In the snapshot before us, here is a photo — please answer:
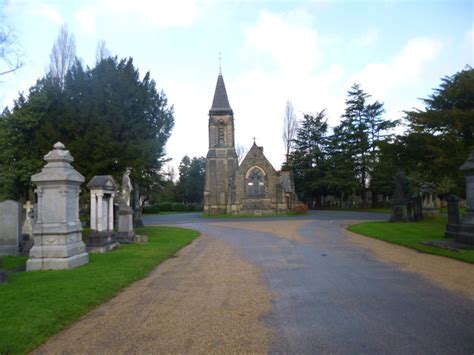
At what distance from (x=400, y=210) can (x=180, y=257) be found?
18.8 metres

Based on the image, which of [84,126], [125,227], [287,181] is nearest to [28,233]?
[125,227]

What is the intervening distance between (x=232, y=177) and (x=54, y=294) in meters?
41.7

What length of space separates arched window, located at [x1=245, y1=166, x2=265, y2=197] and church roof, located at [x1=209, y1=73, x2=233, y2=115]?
28.7 ft

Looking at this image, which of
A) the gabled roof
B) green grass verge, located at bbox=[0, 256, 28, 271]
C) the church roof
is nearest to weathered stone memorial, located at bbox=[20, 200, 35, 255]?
green grass verge, located at bbox=[0, 256, 28, 271]

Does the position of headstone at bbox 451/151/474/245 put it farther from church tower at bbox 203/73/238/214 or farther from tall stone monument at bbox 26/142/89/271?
church tower at bbox 203/73/238/214

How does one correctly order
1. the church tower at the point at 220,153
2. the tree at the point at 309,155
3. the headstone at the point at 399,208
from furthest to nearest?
the tree at the point at 309,155, the church tower at the point at 220,153, the headstone at the point at 399,208

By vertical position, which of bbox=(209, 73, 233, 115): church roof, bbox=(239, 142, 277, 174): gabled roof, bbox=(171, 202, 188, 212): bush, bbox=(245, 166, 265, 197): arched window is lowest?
bbox=(171, 202, 188, 212): bush

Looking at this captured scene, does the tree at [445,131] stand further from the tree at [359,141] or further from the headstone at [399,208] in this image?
the tree at [359,141]

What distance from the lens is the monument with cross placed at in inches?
1844

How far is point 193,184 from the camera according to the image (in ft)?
258

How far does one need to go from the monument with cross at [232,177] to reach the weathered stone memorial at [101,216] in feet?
104

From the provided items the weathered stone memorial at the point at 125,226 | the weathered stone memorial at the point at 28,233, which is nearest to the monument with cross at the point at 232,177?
the weathered stone memorial at the point at 125,226

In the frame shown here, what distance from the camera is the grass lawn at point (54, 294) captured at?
4973mm

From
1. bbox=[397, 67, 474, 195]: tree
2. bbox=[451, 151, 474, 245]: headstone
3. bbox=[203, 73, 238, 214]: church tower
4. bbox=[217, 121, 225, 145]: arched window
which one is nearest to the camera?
bbox=[451, 151, 474, 245]: headstone
